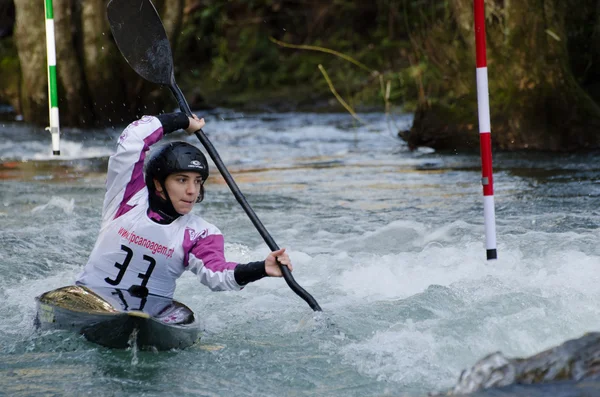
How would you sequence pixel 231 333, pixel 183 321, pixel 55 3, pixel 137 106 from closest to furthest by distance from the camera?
1. pixel 183 321
2. pixel 231 333
3. pixel 55 3
4. pixel 137 106

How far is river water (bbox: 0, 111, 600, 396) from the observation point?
12.8 feet

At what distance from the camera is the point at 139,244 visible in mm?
4359

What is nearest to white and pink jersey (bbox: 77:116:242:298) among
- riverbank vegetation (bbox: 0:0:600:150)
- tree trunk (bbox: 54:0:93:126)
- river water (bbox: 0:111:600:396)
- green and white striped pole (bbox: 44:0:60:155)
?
river water (bbox: 0:111:600:396)

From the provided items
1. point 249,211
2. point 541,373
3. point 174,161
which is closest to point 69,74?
point 249,211

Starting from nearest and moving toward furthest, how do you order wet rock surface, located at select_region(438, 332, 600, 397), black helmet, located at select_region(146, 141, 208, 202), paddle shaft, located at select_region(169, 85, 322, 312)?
wet rock surface, located at select_region(438, 332, 600, 397), black helmet, located at select_region(146, 141, 208, 202), paddle shaft, located at select_region(169, 85, 322, 312)

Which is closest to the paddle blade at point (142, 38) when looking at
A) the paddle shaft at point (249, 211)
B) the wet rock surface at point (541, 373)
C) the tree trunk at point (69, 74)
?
the paddle shaft at point (249, 211)

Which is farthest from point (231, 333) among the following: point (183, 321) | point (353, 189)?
point (353, 189)

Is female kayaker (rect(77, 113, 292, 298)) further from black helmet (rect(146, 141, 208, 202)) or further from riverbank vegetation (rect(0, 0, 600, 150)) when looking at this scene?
riverbank vegetation (rect(0, 0, 600, 150))

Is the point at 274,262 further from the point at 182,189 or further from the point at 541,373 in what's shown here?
the point at 541,373

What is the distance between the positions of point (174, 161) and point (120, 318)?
2.48 feet

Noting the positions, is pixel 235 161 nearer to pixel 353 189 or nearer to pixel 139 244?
pixel 353 189

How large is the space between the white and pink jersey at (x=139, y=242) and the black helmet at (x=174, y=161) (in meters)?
0.15

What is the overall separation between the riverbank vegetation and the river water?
718 mm

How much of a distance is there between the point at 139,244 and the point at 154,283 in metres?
0.21
